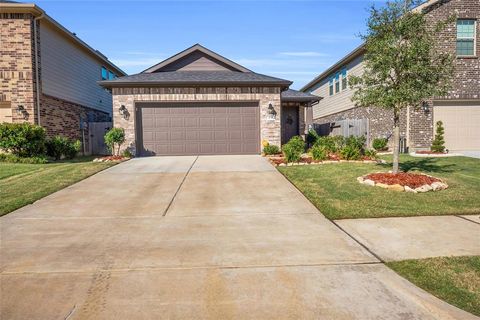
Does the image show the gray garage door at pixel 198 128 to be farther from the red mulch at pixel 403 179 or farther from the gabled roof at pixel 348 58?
the red mulch at pixel 403 179

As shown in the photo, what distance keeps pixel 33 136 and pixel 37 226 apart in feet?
33.7

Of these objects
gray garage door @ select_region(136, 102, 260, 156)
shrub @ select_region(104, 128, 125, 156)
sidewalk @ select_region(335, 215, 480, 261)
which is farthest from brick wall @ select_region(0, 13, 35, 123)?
sidewalk @ select_region(335, 215, 480, 261)

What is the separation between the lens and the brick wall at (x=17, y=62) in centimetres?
1455

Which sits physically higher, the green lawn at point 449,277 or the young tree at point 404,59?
the young tree at point 404,59

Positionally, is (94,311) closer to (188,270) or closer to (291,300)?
(188,270)

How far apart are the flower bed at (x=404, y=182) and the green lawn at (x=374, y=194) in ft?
0.72

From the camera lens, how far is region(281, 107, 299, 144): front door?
Result: 21.2 metres

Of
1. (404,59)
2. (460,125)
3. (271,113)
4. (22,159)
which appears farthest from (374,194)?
(22,159)

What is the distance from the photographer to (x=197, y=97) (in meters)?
16.1

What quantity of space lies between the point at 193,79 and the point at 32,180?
871cm

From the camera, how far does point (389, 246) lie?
4586mm

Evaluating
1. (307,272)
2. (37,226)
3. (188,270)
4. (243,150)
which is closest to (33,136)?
(243,150)

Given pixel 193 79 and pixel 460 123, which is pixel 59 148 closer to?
pixel 193 79

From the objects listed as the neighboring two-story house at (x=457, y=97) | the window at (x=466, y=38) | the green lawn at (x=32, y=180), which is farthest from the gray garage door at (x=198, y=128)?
the window at (x=466, y=38)
